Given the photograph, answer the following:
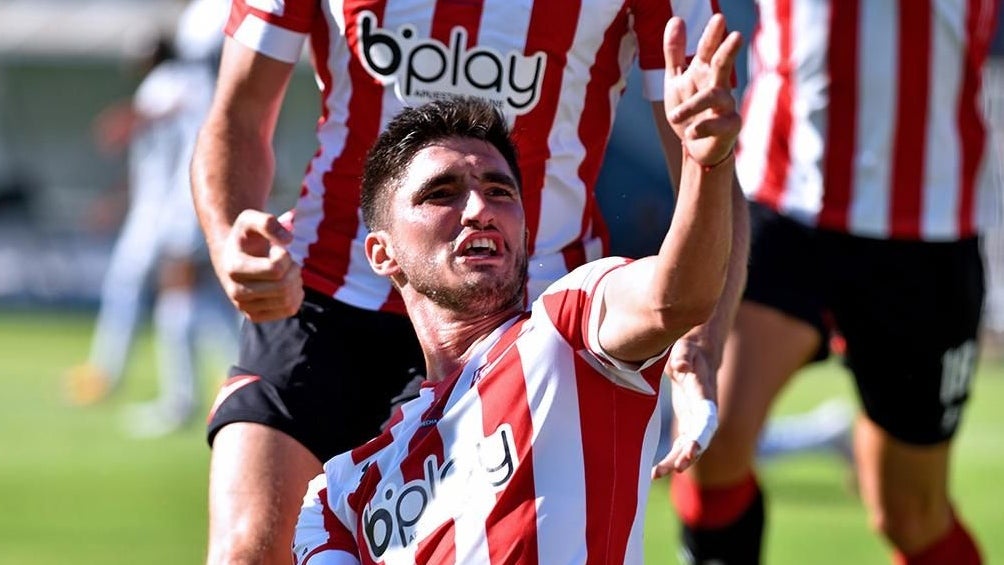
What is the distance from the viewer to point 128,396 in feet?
43.2

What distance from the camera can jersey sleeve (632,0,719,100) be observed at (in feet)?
13.0

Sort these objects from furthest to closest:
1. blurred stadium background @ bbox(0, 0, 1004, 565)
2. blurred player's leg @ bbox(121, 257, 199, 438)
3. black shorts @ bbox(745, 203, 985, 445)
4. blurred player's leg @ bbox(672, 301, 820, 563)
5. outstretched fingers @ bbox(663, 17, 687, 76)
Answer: blurred player's leg @ bbox(121, 257, 199, 438) → blurred stadium background @ bbox(0, 0, 1004, 565) → black shorts @ bbox(745, 203, 985, 445) → blurred player's leg @ bbox(672, 301, 820, 563) → outstretched fingers @ bbox(663, 17, 687, 76)

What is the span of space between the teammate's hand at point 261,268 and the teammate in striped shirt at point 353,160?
42 centimetres

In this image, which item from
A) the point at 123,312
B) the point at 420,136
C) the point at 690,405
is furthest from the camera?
the point at 123,312

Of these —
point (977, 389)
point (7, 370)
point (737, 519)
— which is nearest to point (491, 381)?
point (737, 519)

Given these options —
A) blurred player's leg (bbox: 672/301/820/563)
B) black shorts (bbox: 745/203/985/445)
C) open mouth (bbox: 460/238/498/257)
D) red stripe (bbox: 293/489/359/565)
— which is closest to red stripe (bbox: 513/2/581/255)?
open mouth (bbox: 460/238/498/257)

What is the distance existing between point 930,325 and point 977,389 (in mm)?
8781

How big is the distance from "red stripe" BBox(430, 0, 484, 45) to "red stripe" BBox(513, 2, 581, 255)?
0.39 ft

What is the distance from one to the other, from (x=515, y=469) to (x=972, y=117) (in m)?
3.00

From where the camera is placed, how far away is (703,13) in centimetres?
399

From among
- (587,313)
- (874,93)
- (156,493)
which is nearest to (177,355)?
(156,493)

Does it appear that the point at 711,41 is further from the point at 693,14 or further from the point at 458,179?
the point at 693,14

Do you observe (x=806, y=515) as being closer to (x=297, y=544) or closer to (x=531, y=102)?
(x=531, y=102)

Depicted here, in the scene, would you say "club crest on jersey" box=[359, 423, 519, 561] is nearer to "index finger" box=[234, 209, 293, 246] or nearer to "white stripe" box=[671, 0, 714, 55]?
"index finger" box=[234, 209, 293, 246]
